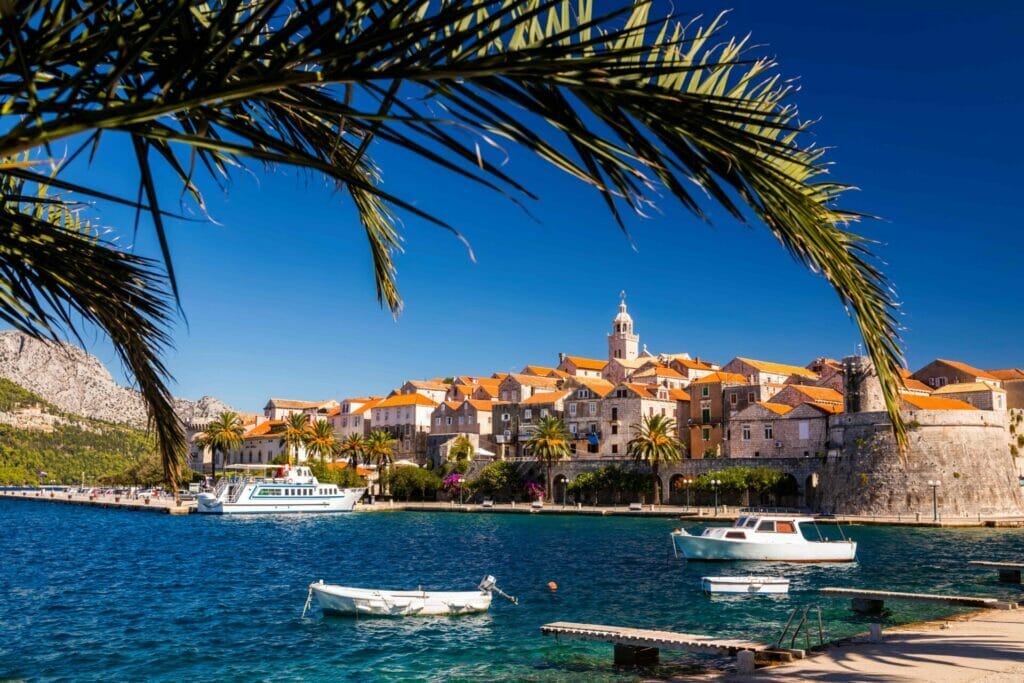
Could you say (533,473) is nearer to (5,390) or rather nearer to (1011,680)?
(1011,680)

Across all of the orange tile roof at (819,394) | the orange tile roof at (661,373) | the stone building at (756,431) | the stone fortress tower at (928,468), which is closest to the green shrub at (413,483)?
the orange tile roof at (661,373)

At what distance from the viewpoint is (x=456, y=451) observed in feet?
282

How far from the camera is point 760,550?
38.8 meters

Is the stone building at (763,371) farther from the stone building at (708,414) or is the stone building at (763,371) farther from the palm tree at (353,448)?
the palm tree at (353,448)

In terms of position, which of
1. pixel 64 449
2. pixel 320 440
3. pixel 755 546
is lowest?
pixel 755 546

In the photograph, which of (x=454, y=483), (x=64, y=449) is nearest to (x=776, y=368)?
(x=454, y=483)

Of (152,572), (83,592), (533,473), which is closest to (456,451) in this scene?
(533,473)

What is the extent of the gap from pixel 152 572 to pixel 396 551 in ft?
38.1

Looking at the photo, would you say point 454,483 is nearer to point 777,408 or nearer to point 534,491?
point 534,491

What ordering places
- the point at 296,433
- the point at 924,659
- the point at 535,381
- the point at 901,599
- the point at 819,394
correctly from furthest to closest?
1. the point at 535,381
2. the point at 296,433
3. the point at 819,394
4. the point at 901,599
5. the point at 924,659

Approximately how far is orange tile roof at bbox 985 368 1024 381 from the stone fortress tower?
25.8m

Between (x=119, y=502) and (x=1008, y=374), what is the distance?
275 feet

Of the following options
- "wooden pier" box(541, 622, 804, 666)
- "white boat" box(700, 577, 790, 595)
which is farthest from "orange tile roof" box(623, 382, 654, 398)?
"wooden pier" box(541, 622, 804, 666)

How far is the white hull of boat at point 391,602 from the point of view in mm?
24062
